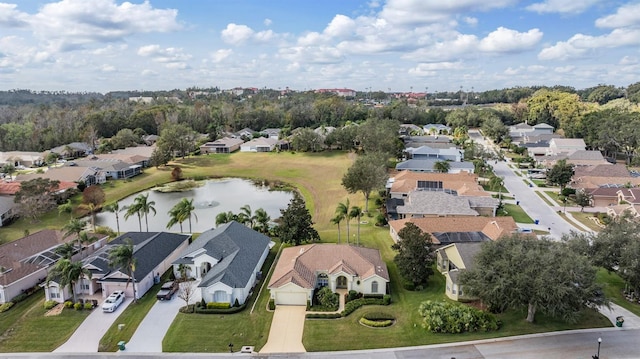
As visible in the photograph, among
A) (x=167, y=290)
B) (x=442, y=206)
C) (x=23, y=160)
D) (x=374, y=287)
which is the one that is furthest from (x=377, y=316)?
(x=23, y=160)

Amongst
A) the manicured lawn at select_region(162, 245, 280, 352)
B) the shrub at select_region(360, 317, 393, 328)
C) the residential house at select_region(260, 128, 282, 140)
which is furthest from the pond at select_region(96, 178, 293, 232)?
the residential house at select_region(260, 128, 282, 140)

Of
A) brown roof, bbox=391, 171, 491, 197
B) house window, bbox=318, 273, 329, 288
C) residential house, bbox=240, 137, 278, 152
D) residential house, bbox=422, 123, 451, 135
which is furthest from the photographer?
residential house, bbox=422, 123, 451, 135

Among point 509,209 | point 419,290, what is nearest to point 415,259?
point 419,290

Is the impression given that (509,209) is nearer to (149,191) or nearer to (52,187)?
(149,191)

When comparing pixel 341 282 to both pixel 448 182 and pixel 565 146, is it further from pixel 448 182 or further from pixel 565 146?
pixel 565 146

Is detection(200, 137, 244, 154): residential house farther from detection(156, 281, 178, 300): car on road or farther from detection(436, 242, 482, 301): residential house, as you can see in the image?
detection(436, 242, 482, 301): residential house

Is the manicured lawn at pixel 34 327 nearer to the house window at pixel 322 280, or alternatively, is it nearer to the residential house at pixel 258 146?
the house window at pixel 322 280

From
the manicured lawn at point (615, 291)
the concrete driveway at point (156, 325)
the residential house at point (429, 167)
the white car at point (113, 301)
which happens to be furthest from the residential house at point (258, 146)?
the manicured lawn at point (615, 291)
